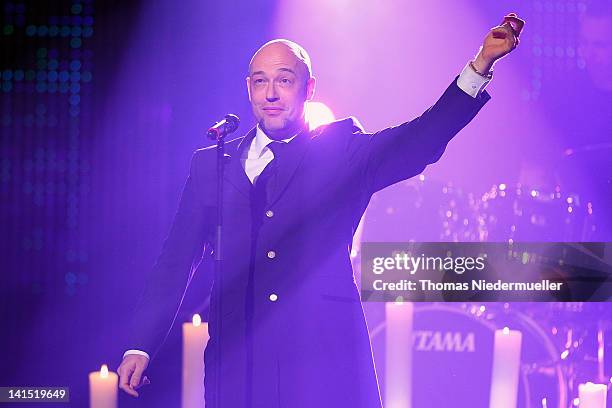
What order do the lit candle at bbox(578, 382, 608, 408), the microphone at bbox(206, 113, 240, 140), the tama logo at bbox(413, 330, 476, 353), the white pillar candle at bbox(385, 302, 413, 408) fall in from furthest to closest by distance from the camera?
the tama logo at bbox(413, 330, 476, 353), the white pillar candle at bbox(385, 302, 413, 408), the lit candle at bbox(578, 382, 608, 408), the microphone at bbox(206, 113, 240, 140)

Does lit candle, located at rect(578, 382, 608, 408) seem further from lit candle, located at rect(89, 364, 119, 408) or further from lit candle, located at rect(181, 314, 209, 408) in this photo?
lit candle, located at rect(89, 364, 119, 408)

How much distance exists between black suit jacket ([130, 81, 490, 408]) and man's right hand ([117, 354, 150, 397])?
0.13 ft

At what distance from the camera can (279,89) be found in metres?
2.41

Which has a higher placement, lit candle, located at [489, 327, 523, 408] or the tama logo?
the tama logo

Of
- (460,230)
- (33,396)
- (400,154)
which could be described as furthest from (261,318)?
(33,396)

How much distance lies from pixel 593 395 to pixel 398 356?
718mm

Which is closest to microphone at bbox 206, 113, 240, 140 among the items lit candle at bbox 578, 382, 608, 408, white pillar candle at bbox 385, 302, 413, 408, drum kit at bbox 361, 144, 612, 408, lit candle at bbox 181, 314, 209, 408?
lit candle at bbox 181, 314, 209, 408

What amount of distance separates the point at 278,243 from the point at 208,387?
0.44m

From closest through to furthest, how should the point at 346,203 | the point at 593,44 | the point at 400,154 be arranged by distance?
the point at 400,154, the point at 346,203, the point at 593,44

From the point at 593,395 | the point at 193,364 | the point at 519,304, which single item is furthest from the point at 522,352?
the point at 193,364

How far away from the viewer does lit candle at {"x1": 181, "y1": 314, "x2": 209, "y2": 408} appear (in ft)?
10.0

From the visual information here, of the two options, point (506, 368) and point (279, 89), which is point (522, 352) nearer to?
point (506, 368)

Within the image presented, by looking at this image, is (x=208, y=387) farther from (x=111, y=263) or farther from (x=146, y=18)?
(x=146, y=18)

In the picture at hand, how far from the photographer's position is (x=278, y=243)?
2.30 metres
